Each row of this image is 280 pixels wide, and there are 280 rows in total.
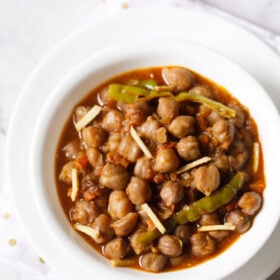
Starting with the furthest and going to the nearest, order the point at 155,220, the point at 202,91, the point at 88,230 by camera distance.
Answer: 1. the point at 202,91
2. the point at 88,230
3. the point at 155,220

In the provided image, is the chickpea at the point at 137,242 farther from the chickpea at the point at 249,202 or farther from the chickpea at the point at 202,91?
the chickpea at the point at 202,91

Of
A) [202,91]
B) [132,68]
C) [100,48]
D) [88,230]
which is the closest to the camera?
[88,230]

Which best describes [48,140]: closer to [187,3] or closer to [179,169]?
[179,169]

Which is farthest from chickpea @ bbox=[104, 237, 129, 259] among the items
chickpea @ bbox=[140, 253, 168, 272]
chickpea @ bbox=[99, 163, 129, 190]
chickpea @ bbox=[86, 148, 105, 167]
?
chickpea @ bbox=[86, 148, 105, 167]

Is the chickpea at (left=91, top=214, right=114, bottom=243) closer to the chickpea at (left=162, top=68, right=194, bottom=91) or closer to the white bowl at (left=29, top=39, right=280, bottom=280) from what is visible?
the white bowl at (left=29, top=39, right=280, bottom=280)

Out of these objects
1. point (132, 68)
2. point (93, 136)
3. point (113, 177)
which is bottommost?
point (113, 177)

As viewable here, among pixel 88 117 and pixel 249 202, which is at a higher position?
pixel 88 117

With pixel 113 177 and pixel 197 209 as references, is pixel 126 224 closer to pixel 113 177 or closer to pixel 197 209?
pixel 113 177

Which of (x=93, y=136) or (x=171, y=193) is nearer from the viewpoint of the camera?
(x=171, y=193)

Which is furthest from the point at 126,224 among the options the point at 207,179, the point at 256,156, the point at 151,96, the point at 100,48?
the point at 100,48
